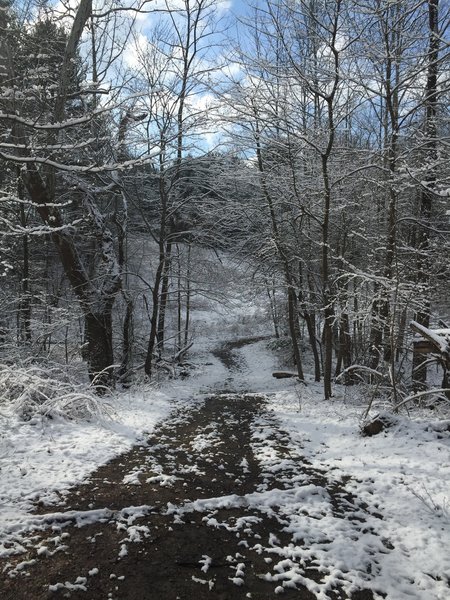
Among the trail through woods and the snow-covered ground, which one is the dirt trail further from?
the snow-covered ground

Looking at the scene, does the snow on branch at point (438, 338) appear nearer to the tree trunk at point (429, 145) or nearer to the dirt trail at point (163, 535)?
the tree trunk at point (429, 145)

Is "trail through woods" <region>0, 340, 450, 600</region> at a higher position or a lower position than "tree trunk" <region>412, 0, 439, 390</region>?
lower

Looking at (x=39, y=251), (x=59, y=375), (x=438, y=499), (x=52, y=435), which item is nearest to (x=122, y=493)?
(x=52, y=435)

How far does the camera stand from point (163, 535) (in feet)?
10.3

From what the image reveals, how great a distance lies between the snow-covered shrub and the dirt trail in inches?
62.9

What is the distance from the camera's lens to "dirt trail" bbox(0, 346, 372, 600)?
8.32 ft

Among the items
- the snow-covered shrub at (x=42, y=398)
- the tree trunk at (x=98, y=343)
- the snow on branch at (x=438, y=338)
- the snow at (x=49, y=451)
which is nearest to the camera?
the snow at (x=49, y=451)

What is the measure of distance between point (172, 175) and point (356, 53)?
5.99m

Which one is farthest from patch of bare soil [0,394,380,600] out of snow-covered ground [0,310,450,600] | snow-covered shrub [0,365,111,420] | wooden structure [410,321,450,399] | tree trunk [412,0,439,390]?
tree trunk [412,0,439,390]

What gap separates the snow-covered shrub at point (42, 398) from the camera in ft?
18.7

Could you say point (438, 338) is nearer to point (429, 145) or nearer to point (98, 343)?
point (429, 145)

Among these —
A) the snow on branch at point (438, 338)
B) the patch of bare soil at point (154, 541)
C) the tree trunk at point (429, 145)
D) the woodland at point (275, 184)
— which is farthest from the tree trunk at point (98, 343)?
the snow on branch at point (438, 338)

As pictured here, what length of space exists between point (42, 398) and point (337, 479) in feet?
15.6

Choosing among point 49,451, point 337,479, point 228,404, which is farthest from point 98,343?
point 337,479
